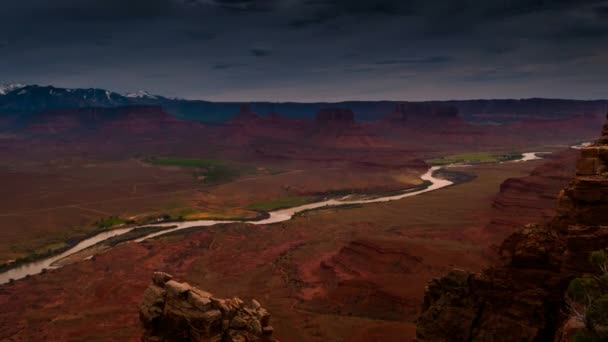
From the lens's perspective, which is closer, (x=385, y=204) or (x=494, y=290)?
(x=494, y=290)

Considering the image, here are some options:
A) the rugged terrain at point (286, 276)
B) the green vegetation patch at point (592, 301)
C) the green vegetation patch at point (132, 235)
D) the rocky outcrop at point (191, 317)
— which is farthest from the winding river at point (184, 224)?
the green vegetation patch at point (592, 301)

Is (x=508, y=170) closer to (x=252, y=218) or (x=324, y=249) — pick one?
(x=252, y=218)

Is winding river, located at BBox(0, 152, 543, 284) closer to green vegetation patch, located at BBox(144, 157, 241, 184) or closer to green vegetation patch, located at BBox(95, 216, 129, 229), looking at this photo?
green vegetation patch, located at BBox(95, 216, 129, 229)

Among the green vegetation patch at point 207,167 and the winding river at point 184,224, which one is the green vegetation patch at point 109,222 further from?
the green vegetation patch at point 207,167

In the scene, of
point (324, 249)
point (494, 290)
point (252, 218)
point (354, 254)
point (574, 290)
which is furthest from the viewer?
point (252, 218)

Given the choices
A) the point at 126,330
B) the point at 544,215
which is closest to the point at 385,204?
the point at 544,215
